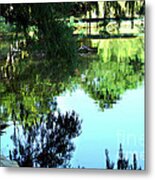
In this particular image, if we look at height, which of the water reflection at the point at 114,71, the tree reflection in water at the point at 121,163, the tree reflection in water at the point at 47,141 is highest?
the water reflection at the point at 114,71

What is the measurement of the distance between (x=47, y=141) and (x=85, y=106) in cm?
18

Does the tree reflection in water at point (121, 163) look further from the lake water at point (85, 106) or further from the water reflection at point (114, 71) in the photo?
the water reflection at point (114, 71)

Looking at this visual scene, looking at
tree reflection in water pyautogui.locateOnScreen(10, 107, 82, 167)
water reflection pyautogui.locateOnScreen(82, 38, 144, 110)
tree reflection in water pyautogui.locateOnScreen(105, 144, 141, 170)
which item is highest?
water reflection pyautogui.locateOnScreen(82, 38, 144, 110)

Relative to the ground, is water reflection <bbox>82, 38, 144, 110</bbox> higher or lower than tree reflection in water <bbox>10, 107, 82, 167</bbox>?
higher

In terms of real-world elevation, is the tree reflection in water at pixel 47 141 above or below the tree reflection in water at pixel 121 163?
above

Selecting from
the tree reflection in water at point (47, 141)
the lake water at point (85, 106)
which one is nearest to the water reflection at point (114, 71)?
the lake water at point (85, 106)

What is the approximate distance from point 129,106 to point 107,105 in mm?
76

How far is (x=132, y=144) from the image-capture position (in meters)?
2.00

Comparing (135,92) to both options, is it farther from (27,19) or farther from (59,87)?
(27,19)

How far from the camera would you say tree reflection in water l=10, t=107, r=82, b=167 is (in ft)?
6.73

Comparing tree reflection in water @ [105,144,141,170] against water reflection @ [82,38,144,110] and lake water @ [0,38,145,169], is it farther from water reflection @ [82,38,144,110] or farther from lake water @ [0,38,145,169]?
water reflection @ [82,38,144,110]

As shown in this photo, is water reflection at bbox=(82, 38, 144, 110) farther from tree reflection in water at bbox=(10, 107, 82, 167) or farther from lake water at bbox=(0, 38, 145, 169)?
tree reflection in water at bbox=(10, 107, 82, 167)

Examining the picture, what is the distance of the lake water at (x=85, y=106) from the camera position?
2002 millimetres

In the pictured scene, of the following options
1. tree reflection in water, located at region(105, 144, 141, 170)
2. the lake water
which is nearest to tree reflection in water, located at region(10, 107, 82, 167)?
the lake water
